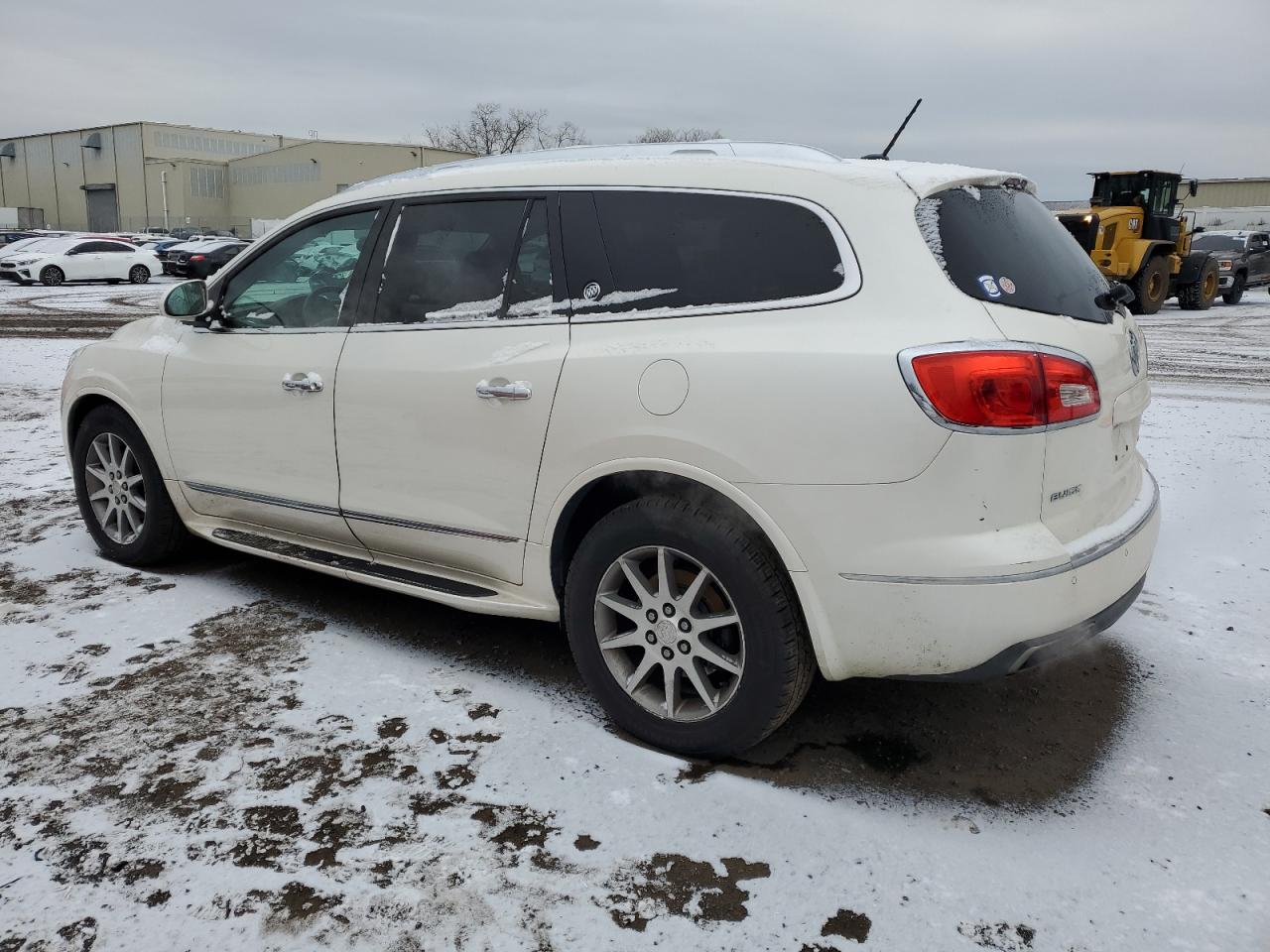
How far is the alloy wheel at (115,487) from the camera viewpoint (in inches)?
179

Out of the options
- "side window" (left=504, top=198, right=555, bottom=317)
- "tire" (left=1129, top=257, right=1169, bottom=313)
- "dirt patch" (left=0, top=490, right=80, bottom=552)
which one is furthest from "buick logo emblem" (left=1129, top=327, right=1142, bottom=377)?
"tire" (left=1129, top=257, right=1169, bottom=313)

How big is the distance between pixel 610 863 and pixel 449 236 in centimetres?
209

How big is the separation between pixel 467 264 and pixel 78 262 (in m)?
30.6

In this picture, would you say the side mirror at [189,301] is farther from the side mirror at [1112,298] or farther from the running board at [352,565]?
the side mirror at [1112,298]

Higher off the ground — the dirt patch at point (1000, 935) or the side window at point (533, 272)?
the side window at point (533, 272)

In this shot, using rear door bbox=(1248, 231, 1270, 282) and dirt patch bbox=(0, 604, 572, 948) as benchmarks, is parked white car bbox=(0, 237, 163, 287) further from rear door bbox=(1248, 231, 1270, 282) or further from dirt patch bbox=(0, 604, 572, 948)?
rear door bbox=(1248, 231, 1270, 282)

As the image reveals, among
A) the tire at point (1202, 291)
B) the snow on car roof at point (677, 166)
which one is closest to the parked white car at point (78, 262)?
the tire at point (1202, 291)

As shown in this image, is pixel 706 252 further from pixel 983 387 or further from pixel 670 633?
pixel 670 633

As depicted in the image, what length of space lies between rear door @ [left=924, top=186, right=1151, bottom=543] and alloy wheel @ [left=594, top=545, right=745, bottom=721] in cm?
91

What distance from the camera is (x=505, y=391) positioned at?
309 centimetres

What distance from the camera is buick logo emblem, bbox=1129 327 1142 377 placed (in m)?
3.03

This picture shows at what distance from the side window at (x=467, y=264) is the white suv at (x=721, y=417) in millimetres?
10

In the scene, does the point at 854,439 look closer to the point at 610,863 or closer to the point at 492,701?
the point at 610,863

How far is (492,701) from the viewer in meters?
3.33
